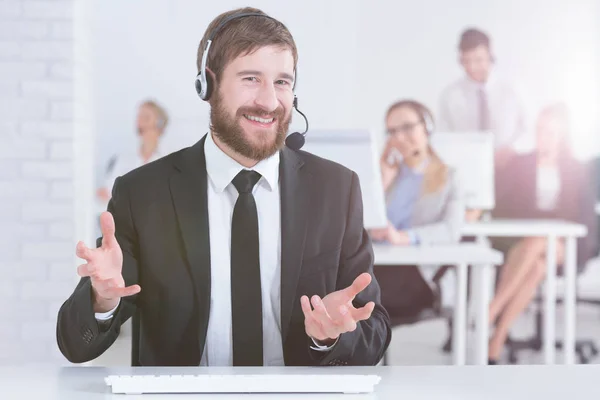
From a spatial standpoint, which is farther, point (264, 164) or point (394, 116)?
point (394, 116)

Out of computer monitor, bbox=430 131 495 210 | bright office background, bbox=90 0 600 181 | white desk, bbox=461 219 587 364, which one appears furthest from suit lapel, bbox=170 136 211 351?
bright office background, bbox=90 0 600 181

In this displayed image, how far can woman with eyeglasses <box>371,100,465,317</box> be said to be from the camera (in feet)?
10.6

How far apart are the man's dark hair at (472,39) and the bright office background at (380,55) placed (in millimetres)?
97

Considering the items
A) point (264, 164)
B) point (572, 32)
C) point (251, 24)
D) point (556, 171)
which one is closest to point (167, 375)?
point (264, 164)

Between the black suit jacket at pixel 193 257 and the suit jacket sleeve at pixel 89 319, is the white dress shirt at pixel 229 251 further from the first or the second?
the suit jacket sleeve at pixel 89 319

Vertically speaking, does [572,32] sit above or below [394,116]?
above

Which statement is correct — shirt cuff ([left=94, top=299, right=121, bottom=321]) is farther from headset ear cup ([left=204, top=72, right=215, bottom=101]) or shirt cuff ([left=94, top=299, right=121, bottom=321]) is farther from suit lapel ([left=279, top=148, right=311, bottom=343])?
headset ear cup ([left=204, top=72, right=215, bottom=101])

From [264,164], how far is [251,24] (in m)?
0.28

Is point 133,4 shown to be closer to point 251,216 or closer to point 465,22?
point 465,22

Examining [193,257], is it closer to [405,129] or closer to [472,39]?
[405,129]

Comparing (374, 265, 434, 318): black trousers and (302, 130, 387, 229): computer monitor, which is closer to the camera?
(302, 130, 387, 229): computer monitor

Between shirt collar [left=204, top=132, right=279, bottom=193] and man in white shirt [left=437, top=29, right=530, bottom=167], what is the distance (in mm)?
4179

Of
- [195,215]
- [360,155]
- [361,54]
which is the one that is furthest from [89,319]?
[361,54]

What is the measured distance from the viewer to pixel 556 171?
559 centimetres
